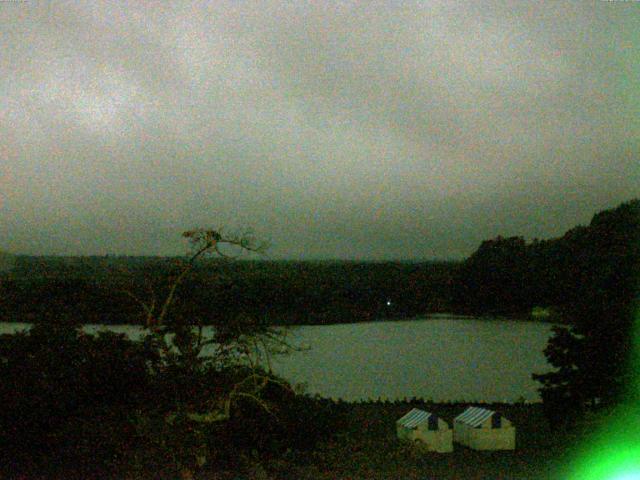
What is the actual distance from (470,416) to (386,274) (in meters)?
24.3

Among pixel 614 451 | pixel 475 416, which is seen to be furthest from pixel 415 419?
pixel 614 451

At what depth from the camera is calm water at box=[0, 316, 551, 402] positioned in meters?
21.3

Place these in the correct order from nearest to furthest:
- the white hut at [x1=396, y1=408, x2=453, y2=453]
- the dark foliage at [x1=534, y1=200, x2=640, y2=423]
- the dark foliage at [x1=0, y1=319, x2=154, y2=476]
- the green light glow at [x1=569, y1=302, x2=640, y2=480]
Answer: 1. the green light glow at [x1=569, y1=302, x2=640, y2=480]
2. the dark foliage at [x1=0, y1=319, x2=154, y2=476]
3. the dark foliage at [x1=534, y1=200, x2=640, y2=423]
4. the white hut at [x1=396, y1=408, x2=453, y2=453]

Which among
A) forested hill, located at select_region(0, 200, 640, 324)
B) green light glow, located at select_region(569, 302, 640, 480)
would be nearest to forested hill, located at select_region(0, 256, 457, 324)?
forested hill, located at select_region(0, 200, 640, 324)

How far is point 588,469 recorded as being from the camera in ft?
27.8

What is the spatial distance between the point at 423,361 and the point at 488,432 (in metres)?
13.0

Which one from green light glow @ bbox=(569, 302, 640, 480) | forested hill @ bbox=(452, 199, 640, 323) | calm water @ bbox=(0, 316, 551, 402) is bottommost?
calm water @ bbox=(0, 316, 551, 402)

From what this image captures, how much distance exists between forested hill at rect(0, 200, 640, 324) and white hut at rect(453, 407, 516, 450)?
2.41 meters

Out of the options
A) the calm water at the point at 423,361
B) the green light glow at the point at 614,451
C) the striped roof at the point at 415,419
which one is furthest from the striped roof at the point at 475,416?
the calm water at the point at 423,361

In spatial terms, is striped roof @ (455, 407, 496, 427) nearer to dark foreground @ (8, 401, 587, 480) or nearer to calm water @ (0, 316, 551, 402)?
dark foreground @ (8, 401, 587, 480)

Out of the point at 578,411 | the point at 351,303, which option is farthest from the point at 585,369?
the point at 351,303

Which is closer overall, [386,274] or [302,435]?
[302,435]

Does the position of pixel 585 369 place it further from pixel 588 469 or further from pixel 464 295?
pixel 464 295

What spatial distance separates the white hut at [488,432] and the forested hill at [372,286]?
241cm
